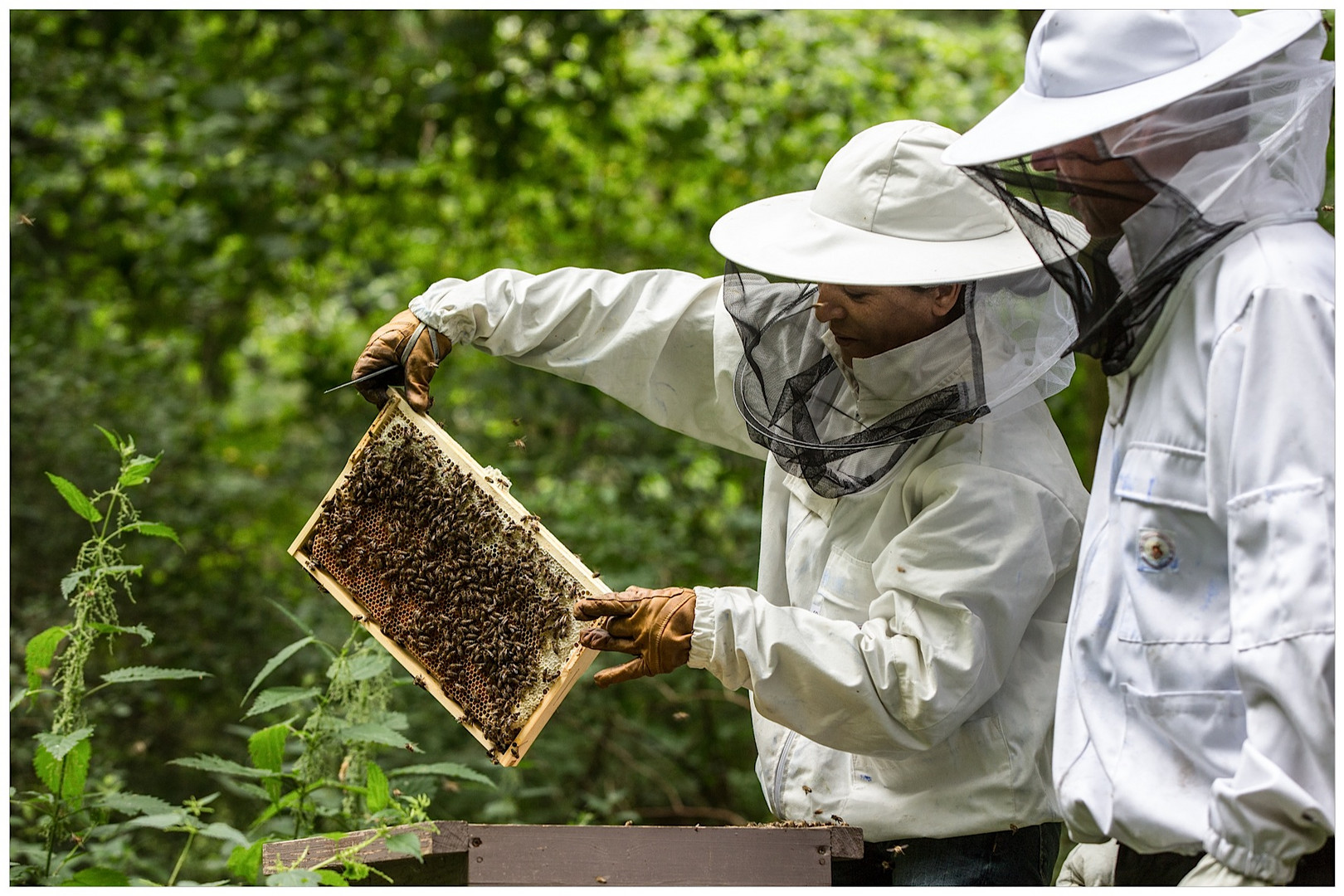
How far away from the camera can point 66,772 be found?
2924 millimetres

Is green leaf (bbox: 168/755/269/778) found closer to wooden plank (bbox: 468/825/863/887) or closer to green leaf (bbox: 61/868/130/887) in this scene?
green leaf (bbox: 61/868/130/887)

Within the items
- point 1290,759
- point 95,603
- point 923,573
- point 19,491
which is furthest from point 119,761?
point 1290,759

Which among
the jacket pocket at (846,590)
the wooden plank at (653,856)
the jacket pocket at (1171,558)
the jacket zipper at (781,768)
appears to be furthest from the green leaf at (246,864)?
the jacket pocket at (1171,558)

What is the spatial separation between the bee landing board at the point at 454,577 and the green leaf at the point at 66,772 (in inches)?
30.2

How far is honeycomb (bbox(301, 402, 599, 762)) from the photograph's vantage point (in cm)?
264

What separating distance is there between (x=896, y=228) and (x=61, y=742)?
2.42 m

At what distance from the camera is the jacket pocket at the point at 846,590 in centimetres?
256

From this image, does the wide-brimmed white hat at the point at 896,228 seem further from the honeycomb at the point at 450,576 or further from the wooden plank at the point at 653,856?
the wooden plank at the point at 653,856

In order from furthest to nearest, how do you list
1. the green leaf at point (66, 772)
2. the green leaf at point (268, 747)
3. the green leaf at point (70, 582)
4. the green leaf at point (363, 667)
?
the green leaf at point (363, 667)
the green leaf at point (268, 747)
the green leaf at point (66, 772)
the green leaf at point (70, 582)

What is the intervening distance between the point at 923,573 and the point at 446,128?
5.16 metres

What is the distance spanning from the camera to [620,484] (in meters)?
6.43

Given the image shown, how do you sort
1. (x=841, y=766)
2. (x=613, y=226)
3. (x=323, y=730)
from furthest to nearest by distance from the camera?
1. (x=613, y=226)
2. (x=323, y=730)
3. (x=841, y=766)

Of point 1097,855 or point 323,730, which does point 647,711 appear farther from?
point 1097,855

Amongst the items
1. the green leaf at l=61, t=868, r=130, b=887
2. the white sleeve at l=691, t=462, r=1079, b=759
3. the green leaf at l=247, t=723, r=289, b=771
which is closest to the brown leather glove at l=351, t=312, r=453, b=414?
the green leaf at l=247, t=723, r=289, b=771
